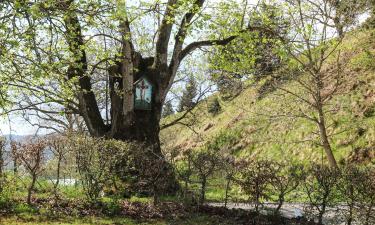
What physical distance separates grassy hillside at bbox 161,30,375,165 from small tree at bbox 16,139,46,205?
4719 millimetres

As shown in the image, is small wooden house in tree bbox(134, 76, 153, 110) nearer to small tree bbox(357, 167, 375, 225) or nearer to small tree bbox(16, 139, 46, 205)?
small tree bbox(16, 139, 46, 205)

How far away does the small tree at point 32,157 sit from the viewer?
1046cm

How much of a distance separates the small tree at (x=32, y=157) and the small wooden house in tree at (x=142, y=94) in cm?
545

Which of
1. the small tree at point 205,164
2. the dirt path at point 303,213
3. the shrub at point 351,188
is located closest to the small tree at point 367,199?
the shrub at point 351,188

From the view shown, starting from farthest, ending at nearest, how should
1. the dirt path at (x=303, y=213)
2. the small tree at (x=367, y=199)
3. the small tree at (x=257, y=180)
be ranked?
the small tree at (x=257, y=180), the dirt path at (x=303, y=213), the small tree at (x=367, y=199)

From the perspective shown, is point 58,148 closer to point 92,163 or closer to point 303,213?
point 92,163

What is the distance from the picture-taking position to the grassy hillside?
19484mm

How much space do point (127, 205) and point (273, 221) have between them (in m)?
3.80

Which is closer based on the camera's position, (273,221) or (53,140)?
(273,221)

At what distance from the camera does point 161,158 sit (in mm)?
11477

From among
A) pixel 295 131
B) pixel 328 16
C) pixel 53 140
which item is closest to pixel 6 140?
pixel 53 140

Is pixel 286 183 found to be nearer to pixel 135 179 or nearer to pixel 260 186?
pixel 260 186

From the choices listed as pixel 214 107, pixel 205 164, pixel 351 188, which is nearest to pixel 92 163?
pixel 205 164

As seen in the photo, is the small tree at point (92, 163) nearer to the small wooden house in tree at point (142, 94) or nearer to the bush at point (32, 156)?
the bush at point (32, 156)
